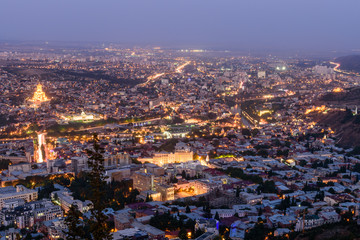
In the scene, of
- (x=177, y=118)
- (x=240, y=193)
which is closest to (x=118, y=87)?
(x=177, y=118)

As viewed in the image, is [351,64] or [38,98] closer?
[38,98]

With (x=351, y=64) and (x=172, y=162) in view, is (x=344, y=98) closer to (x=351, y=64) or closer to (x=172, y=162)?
(x=172, y=162)

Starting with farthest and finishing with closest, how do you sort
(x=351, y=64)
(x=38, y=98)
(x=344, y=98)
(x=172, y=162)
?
(x=351, y=64), (x=38, y=98), (x=344, y=98), (x=172, y=162)

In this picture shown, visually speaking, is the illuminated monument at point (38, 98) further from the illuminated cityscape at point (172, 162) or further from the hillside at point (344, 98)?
the hillside at point (344, 98)

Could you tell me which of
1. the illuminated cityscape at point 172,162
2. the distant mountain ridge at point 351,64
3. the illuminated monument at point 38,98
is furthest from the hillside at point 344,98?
the distant mountain ridge at point 351,64

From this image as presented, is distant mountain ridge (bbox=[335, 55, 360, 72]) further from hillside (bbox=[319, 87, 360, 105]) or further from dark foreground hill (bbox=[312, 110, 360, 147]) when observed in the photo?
dark foreground hill (bbox=[312, 110, 360, 147])

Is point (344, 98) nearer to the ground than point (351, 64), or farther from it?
nearer to the ground

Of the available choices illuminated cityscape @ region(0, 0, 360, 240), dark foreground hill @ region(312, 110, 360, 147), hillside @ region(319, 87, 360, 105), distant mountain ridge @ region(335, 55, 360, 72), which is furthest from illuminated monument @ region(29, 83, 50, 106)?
distant mountain ridge @ region(335, 55, 360, 72)

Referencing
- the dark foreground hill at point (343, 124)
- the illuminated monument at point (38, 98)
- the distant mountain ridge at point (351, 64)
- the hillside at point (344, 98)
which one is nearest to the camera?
the dark foreground hill at point (343, 124)

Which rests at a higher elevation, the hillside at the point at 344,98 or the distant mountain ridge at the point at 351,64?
the distant mountain ridge at the point at 351,64

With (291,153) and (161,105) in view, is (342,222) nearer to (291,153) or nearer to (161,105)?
(291,153)


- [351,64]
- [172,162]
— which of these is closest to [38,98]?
[172,162]
